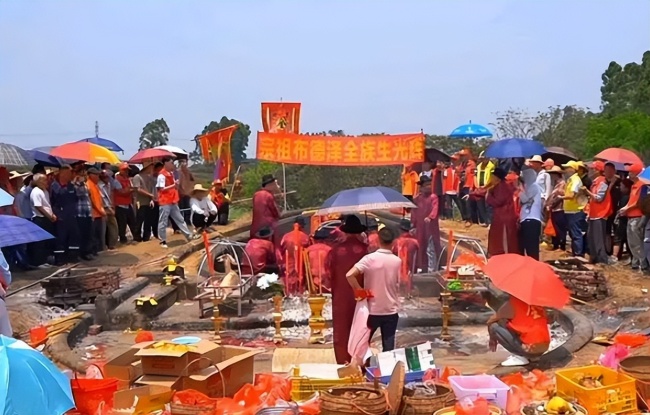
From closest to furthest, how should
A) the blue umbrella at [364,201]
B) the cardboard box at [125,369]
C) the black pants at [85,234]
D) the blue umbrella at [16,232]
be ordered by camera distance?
1. the cardboard box at [125,369]
2. the blue umbrella at [16,232]
3. the blue umbrella at [364,201]
4. the black pants at [85,234]

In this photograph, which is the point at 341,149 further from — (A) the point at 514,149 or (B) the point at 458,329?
(B) the point at 458,329

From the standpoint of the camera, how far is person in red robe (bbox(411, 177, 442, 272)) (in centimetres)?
1255

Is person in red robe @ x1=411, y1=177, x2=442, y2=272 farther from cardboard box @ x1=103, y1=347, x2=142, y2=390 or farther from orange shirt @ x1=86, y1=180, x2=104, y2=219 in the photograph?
cardboard box @ x1=103, y1=347, x2=142, y2=390

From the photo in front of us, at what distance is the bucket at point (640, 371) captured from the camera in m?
5.60

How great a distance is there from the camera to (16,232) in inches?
268

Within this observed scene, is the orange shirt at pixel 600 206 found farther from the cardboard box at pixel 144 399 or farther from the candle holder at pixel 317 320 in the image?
the cardboard box at pixel 144 399

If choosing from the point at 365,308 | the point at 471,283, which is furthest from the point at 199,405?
the point at 471,283

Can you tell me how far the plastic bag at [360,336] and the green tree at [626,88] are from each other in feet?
101

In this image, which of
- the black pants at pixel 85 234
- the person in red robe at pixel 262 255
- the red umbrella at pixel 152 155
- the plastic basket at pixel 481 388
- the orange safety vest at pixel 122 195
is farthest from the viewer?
the red umbrella at pixel 152 155

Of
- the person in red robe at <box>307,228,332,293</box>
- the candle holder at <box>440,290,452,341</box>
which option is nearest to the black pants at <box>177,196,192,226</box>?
the person in red robe at <box>307,228,332,293</box>

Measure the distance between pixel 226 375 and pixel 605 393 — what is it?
9.68 feet

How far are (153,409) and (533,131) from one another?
96.0ft

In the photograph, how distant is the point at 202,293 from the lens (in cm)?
1056

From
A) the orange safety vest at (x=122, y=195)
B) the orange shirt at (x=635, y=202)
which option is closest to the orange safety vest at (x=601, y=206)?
the orange shirt at (x=635, y=202)
